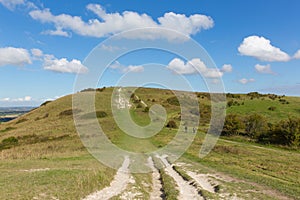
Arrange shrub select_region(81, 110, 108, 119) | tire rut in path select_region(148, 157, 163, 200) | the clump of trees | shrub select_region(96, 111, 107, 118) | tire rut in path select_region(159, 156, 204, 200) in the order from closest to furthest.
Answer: tire rut in path select_region(159, 156, 204, 200) → tire rut in path select_region(148, 157, 163, 200) → the clump of trees → shrub select_region(81, 110, 108, 119) → shrub select_region(96, 111, 107, 118)

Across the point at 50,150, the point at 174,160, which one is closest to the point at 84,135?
the point at 50,150

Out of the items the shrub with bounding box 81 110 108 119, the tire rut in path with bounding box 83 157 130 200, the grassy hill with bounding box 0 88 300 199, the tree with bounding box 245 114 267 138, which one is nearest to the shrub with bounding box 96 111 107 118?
the shrub with bounding box 81 110 108 119

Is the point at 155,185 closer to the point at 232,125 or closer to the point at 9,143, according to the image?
the point at 9,143

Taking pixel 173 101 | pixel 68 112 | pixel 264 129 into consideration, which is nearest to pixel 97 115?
pixel 68 112

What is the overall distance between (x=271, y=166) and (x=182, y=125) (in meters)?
39.4

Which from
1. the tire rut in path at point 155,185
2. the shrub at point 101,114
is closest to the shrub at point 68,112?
the shrub at point 101,114

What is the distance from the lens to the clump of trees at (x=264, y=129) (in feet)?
158

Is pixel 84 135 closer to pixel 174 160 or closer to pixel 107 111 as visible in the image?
pixel 174 160

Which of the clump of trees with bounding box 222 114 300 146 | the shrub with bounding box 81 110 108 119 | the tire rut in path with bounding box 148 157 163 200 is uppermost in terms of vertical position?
the shrub with bounding box 81 110 108 119

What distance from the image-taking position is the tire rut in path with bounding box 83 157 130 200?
16458 millimetres

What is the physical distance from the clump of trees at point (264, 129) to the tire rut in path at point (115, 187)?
35.2m

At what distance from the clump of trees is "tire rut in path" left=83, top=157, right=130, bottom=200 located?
116 ft

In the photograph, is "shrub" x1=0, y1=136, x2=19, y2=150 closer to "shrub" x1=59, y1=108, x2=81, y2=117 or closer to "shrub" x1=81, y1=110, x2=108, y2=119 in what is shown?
"shrub" x1=81, y1=110, x2=108, y2=119

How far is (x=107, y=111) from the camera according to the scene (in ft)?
270
